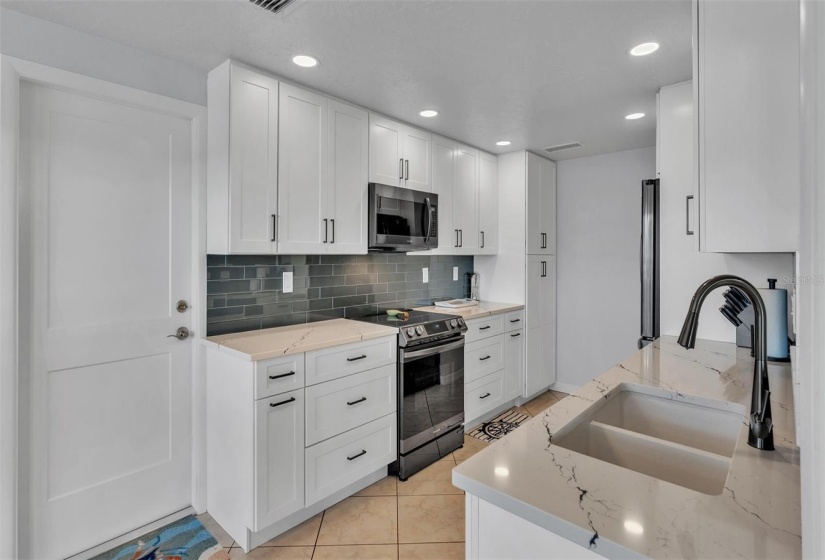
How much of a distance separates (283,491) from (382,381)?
0.81 m

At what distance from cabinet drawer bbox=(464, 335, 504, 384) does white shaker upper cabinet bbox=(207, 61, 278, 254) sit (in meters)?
1.74

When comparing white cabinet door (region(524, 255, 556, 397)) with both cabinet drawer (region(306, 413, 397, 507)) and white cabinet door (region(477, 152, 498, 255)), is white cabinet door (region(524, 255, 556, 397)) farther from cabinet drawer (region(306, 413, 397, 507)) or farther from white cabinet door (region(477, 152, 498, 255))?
cabinet drawer (region(306, 413, 397, 507))

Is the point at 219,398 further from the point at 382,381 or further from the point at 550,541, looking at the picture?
the point at 550,541

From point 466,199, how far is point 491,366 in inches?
57.7

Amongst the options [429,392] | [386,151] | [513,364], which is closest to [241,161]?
[386,151]

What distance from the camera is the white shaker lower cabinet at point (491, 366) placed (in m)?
3.39

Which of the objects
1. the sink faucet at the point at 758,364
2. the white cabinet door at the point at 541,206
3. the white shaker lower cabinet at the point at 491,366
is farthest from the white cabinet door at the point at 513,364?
the sink faucet at the point at 758,364

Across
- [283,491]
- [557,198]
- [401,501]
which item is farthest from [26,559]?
[557,198]

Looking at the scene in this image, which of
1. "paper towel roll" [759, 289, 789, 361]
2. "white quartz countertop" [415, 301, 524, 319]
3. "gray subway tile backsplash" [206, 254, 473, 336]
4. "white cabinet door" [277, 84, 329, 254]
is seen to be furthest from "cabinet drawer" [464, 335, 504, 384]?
"paper towel roll" [759, 289, 789, 361]

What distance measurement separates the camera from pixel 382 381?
2.66 metres

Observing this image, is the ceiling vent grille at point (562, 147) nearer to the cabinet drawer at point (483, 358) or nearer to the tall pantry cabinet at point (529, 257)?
the tall pantry cabinet at point (529, 257)

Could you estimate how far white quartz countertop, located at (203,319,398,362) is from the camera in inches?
83.3

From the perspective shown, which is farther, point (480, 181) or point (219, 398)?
point (480, 181)

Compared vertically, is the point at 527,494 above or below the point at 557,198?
below
